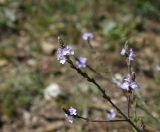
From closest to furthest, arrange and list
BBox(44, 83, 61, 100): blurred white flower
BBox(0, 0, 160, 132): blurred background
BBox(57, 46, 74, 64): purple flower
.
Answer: BBox(57, 46, 74, 64): purple flower, BBox(0, 0, 160, 132): blurred background, BBox(44, 83, 61, 100): blurred white flower

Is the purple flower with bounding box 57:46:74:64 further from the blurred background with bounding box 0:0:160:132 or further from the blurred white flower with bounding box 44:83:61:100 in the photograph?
the blurred white flower with bounding box 44:83:61:100

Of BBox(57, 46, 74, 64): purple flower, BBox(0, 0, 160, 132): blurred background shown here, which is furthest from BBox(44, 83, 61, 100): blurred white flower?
BBox(57, 46, 74, 64): purple flower

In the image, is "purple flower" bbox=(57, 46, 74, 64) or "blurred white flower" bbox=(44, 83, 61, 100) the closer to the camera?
"purple flower" bbox=(57, 46, 74, 64)

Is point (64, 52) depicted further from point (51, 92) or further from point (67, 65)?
point (67, 65)

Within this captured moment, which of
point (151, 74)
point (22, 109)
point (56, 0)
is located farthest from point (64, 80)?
point (56, 0)

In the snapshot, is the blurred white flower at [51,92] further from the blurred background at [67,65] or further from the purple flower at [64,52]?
the purple flower at [64,52]

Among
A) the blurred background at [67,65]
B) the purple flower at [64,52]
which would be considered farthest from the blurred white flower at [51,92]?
the purple flower at [64,52]

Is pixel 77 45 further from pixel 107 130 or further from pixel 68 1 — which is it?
pixel 107 130

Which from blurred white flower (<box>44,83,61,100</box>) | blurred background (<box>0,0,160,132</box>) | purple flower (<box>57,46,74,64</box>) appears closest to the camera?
purple flower (<box>57,46,74,64</box>)

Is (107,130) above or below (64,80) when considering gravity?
below
